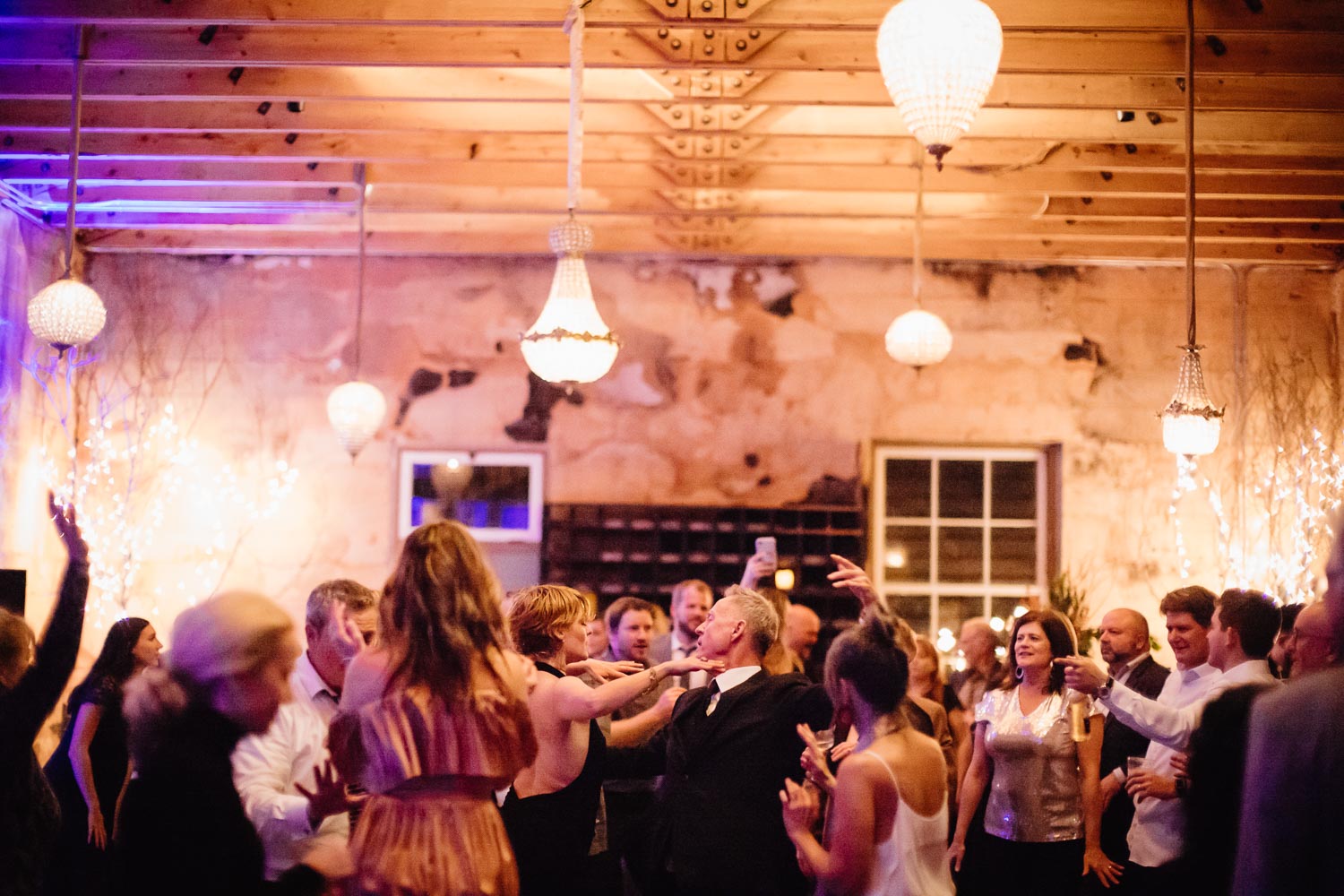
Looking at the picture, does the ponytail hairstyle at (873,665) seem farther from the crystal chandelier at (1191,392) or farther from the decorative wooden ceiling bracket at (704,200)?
the decorative wooden ceiling bracket at (704,200)

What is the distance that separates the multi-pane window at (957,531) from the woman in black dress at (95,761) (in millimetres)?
5403

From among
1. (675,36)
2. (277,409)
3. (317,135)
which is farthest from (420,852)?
(277,409)

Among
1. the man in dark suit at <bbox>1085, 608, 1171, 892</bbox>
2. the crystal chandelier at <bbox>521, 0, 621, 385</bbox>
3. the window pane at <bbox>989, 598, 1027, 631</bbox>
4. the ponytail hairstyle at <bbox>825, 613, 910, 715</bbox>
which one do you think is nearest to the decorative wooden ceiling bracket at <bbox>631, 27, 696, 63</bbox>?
the crystal chandelier at <bbox>521, 0, 621, 385</bbox>

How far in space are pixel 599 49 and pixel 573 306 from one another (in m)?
1.73

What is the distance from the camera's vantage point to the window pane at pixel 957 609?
28.4 feet

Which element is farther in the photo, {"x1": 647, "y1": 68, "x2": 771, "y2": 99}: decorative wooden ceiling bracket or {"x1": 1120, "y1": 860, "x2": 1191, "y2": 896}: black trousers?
A: {"x1": 647, "y1": 68, "x2": 771, "y2": 99}: decorative wooden ceiling bracket

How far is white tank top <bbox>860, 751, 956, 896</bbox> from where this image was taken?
2820mm

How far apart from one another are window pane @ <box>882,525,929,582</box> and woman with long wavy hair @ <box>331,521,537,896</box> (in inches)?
250

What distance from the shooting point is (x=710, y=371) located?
871 centimetres

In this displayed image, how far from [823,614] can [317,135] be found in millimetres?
4500

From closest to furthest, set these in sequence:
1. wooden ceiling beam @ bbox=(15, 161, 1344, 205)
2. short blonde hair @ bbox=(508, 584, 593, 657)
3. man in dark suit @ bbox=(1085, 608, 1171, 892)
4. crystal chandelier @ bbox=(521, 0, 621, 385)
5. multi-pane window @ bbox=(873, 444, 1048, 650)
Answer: short blonde hair @ bbox=(508, 584, 593, 657)
crystal chandelier @ bbox=(521, 0, 621, 385)
man in dark suit @ bbox=(1085, 608, 1171, 892)
wooden ceiling beam @ bbox=(15, 161, 1344, 205)
multi-pane window @ bbox=(873, 444, 1048, 650)

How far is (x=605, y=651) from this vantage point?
6668 millimetres

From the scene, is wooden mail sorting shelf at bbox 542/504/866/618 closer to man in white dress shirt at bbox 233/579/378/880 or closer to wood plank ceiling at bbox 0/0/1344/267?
wood plank ceiling at bbox 0/0/1344/267

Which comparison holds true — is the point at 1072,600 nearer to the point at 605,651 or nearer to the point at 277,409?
the point at 605,651
